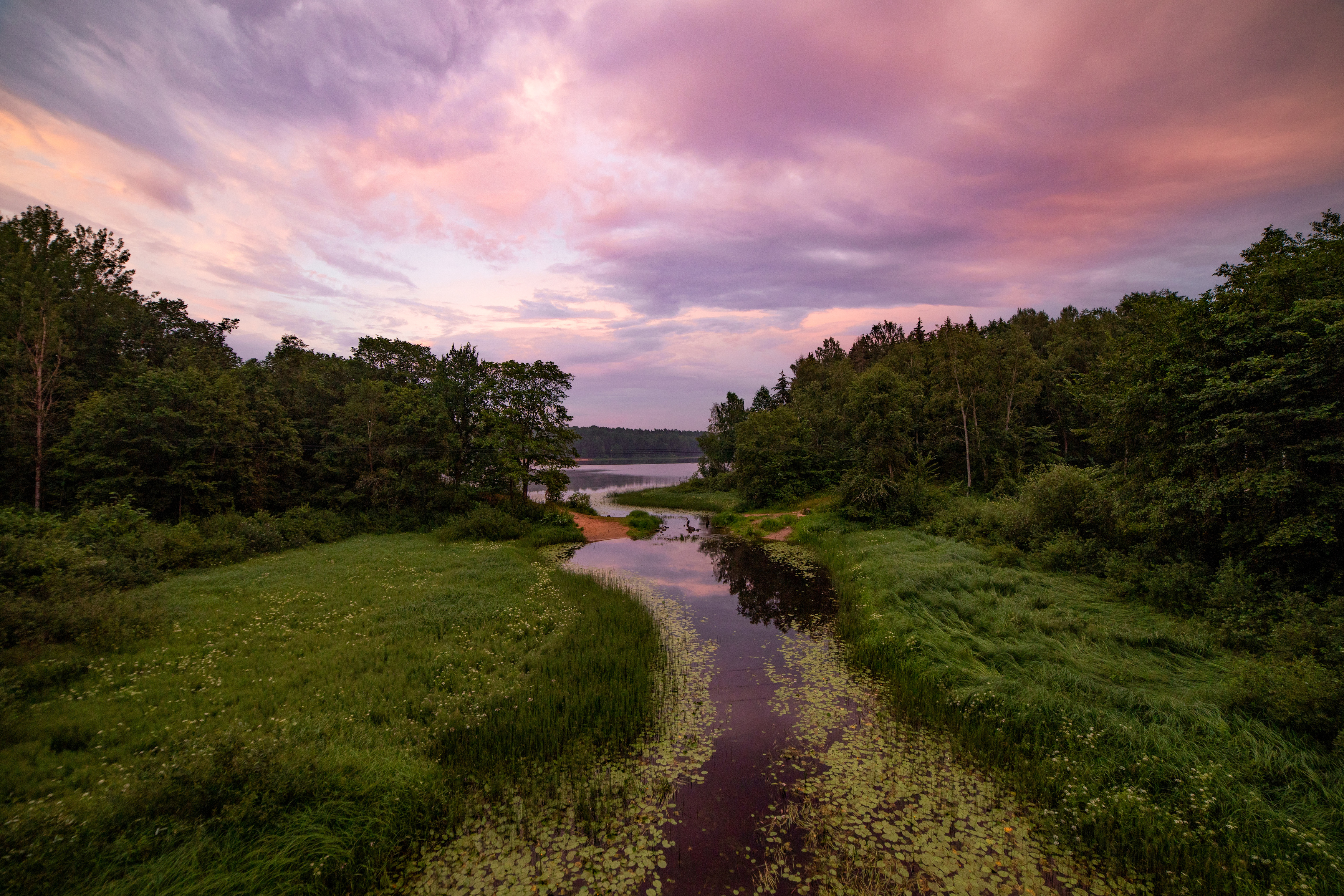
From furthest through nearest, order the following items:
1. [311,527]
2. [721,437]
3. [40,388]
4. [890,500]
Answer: [721,437] < [890,500] < [311,527] < [40,388]

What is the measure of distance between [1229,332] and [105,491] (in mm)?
41160

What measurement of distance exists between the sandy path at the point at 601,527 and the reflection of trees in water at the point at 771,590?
917 centimetres

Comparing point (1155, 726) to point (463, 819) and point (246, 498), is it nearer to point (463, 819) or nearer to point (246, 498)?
point (463, 819)

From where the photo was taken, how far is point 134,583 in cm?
1547

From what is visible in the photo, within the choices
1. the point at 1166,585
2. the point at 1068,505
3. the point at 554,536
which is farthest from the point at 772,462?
the point at 1166,585

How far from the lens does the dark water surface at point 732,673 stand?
594 centimetres

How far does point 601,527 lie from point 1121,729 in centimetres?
3145

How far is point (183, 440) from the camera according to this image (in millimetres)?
24391

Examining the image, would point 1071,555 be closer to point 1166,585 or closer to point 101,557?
point 1166,585

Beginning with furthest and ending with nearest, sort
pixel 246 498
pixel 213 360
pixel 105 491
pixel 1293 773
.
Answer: pixel 213 360
pixel 246 498
pixel 105 491
pixel 1293 773

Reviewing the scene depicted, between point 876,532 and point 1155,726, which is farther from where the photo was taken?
point 876,532

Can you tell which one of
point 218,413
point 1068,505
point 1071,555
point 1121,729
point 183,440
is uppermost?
point 218,413

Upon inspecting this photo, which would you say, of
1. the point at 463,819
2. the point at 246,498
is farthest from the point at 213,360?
the point at 463,819

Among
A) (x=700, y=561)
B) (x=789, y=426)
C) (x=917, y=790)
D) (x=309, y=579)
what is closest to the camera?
(x=917, y=790)
